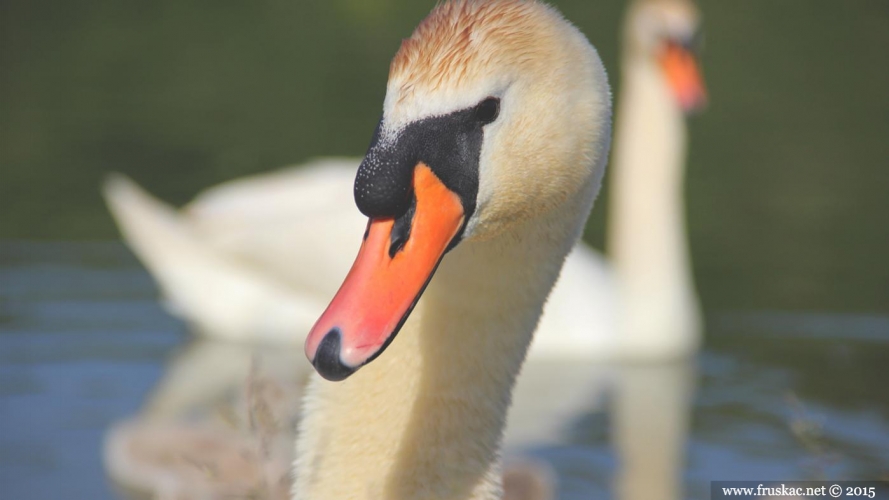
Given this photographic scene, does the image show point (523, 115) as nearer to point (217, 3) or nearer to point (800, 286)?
point (800, 286)

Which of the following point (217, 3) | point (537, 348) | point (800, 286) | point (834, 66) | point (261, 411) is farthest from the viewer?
point (217, 3)

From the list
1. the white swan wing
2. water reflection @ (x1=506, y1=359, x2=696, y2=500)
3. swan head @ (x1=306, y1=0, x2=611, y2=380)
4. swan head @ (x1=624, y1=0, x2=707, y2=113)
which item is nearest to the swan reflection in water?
water reflection @ (x1=506, y1=359, x2=696, y2=500)

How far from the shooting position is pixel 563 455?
264 inches

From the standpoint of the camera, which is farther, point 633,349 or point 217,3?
point 217,3

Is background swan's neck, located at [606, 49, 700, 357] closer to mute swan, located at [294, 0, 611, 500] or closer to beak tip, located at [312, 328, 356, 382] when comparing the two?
mute swan, located at [294, 0, 611, 500]

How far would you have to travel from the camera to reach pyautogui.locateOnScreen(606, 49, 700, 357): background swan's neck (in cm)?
805

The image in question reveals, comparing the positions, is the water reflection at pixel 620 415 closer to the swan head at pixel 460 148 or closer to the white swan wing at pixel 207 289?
the white swan wing at pixel 207 289

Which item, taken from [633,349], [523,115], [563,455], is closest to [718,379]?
[633,349]

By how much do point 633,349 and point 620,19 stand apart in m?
9.11

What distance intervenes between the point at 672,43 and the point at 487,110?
6229mm

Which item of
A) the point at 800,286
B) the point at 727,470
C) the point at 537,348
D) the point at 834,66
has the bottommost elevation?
the point at 727,470

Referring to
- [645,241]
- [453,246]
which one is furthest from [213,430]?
[453,246]

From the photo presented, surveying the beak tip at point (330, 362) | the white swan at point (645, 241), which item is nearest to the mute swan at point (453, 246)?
the beak tip at point (330, 362)

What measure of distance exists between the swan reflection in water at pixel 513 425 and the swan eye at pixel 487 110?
199 cm
